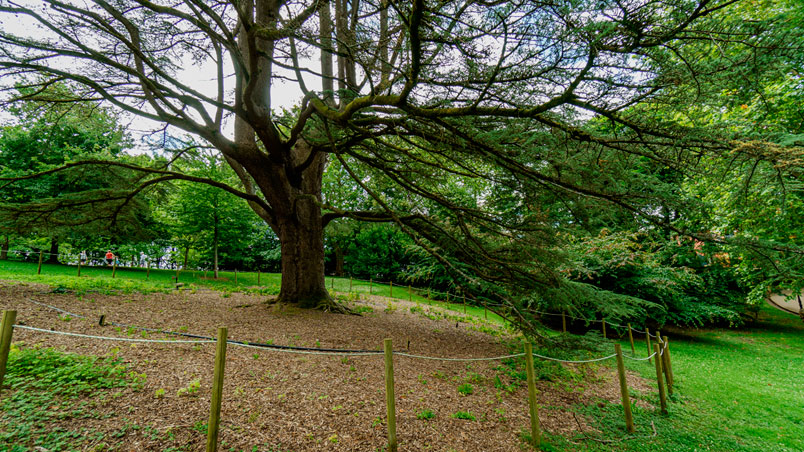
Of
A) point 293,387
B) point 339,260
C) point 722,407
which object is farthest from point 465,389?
point 339,260

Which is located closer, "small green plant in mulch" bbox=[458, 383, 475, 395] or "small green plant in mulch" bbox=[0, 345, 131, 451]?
"small green plant in mulch" bbox=[0, 345, 131, 451]

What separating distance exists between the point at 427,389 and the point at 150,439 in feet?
10.6

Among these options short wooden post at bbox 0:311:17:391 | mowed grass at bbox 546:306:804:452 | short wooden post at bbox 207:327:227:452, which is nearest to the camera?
short wooden post at bbox 0:311:17:391

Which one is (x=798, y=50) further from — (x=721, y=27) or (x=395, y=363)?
(x=395, y=363)

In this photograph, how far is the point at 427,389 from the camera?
4.68 meters

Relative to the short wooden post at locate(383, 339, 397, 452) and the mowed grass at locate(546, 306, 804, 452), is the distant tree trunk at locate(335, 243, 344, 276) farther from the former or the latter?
the short wooden post at locate(383, 339, 397, 452)

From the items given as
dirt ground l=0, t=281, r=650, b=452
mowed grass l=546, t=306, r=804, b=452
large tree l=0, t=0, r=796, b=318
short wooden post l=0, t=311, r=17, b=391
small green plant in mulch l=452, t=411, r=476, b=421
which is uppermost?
large tree l=0, t=0, r=796, b=318

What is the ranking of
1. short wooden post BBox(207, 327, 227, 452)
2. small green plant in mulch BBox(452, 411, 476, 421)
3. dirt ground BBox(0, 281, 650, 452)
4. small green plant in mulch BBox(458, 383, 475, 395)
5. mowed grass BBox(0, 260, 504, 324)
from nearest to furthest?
short wooden post BBox(207, 327, 227, 452) → dirt ground BBox(0, 281, 650, 452) → small green plant in mulch BBox(452, 411, 476, 421) → small green plant in mulch BBox(458, 383, 475, 395) → mowed grass BBox(0, 260, 504, 324)

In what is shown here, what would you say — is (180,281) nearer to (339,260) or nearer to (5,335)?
(339,260)

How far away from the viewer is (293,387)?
4.14 meters

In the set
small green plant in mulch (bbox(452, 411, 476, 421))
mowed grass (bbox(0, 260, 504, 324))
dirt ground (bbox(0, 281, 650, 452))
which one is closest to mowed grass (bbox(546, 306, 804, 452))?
dirt ground (bbox(0, 281, 650, 452))

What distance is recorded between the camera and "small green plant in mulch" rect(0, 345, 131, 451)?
2643 mm

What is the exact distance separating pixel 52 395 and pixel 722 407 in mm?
9656

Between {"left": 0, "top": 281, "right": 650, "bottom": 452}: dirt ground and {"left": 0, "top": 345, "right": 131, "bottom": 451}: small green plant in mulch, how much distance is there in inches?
5.1
